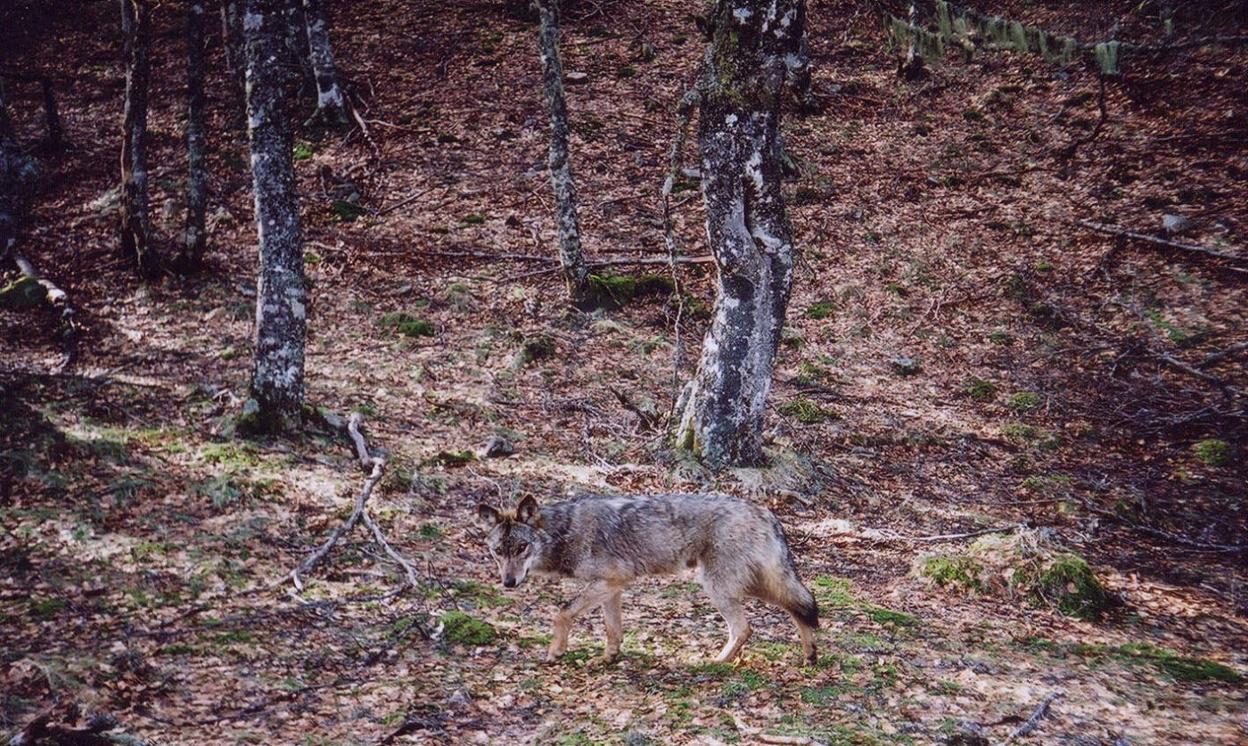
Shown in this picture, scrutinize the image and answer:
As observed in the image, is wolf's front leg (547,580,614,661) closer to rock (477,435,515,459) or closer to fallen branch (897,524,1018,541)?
rock (477,435,515,459)

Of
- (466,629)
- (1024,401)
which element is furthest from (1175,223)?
(466,629)

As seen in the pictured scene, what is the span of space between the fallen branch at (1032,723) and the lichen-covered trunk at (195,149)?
1557cm

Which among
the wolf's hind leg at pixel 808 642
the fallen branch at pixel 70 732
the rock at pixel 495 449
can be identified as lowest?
the fallen branch at pixel 70 732

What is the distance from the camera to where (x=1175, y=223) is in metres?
17.3

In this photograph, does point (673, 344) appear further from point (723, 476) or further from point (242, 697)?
point (242, 697)

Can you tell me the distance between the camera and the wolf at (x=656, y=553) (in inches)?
257

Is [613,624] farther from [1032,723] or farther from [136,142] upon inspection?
Result: [136,142]

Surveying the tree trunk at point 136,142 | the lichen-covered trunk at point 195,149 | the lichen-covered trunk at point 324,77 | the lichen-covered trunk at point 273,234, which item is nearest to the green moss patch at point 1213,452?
the lichen-covered trunk at point 273,234

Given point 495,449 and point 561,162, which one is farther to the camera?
point 561,162

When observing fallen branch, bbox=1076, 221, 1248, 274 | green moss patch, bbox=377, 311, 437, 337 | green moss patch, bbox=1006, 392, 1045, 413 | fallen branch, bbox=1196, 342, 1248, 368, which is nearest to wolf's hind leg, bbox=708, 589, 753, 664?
green moss patch, bbox=1006, 392, 1045, 413

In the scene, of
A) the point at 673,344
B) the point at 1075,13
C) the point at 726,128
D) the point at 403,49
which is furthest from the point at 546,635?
the point at 1075,13

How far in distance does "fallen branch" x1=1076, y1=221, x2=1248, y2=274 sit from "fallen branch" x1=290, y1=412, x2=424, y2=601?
1623 centimetres

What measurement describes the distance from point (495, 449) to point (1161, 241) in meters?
14.8

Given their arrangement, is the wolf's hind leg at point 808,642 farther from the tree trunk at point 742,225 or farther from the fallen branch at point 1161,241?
the fallen branch at point 1161,241
